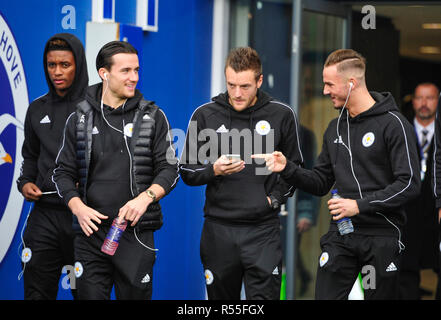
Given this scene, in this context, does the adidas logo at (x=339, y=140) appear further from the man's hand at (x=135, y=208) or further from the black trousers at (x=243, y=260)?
the man's hand at (x=135, y=208)

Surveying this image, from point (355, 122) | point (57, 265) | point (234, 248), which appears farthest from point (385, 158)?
point (57, 265)

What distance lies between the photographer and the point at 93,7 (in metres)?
6.13

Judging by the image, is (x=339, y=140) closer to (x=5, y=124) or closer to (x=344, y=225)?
(x=344, y=225)

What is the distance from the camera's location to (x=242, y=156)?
201 inches

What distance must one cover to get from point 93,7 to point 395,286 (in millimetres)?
3052

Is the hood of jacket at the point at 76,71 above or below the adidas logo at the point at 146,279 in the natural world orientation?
above

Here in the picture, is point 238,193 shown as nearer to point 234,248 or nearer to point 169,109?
point 234,248

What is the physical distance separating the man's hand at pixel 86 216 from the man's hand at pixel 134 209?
154 millimetres

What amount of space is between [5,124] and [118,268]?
7.73ft

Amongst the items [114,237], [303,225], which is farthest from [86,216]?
[303,225]

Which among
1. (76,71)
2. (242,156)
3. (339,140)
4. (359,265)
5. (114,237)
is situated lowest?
(359,265)

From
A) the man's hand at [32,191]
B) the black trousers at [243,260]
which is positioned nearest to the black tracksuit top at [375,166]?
the black trousers at [243,260]

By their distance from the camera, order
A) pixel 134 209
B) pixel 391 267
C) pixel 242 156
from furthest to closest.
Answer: pixel 242 156
pixel 391 267
pixel 134 209

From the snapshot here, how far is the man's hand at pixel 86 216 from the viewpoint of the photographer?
4.70 meters
